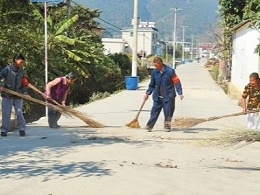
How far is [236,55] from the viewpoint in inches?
1005

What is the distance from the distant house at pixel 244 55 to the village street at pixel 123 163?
7.88 m

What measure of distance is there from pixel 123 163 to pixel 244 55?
1514 centimetres

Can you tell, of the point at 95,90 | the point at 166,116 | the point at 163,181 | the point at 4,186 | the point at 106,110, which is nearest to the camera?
the point at 4,186

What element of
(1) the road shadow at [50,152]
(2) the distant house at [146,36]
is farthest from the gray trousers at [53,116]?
(2) the distant house at [146,36]

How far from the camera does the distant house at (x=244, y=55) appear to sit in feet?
60.4

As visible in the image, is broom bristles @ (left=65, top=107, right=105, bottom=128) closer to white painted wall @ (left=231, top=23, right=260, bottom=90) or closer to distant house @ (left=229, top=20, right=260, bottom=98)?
distant house @ (left=229, top=20, right=260, bottom=98)

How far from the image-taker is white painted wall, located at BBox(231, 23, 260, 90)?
18469mm

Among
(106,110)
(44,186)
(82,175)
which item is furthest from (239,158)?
(106,110)

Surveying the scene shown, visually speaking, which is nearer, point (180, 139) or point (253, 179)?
point (253, 179)

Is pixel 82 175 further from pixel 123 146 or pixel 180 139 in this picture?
pixel 180 139

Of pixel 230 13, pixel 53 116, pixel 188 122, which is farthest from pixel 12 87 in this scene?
pixel 230 13

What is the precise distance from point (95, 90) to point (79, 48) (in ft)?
10.1

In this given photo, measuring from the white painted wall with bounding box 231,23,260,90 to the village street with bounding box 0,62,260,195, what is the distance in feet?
25.9

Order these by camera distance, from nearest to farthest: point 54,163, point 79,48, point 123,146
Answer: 1. point 54,163
2. point 123,146
3. point 79,48
